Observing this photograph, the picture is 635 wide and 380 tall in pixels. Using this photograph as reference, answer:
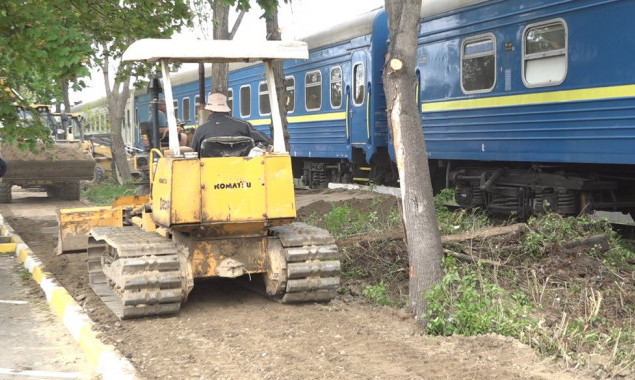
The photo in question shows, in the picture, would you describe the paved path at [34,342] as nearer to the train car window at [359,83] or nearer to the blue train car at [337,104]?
the blue train car at [337,104]

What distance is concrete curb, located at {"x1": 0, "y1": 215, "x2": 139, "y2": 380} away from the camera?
222 inches

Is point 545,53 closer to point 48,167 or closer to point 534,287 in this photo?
point 534,287

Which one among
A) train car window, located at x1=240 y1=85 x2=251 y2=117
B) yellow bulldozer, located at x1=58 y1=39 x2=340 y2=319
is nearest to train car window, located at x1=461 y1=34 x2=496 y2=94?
yellow bulldozer, located at x1=58 y1=39 x2=340 y2=319

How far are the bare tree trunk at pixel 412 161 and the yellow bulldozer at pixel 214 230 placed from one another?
0.85 metres

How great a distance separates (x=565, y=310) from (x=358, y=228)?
412cm

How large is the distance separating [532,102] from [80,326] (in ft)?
22.6

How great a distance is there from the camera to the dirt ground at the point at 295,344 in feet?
18.6

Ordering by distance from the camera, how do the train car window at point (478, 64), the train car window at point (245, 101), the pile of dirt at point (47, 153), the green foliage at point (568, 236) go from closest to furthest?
the green foliage at point (568, 236) < the train car window at point (478, 64) < the pile of dirt at point (47, 153) < the train car window at point (245, 101)

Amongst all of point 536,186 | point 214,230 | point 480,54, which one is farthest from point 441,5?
point 214,230

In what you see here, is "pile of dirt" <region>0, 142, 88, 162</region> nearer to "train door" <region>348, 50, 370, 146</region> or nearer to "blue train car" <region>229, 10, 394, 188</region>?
"blue train car" <region>229, 10, 394, 188</region>

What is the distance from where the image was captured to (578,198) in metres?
11.4

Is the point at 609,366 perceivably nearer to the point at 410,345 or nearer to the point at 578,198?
the point at 410,345

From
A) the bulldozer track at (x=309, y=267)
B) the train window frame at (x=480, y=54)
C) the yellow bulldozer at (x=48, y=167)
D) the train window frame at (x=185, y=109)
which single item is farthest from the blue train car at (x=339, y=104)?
the bulldozer track at (x=309, y=267)

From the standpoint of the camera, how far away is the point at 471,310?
6.67 m
